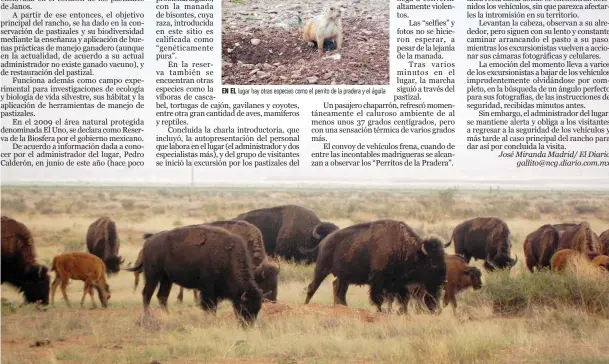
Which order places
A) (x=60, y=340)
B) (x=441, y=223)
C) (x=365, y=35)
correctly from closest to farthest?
(x=60, y=340) → (x=365, y=35) → (x=441, y=223)

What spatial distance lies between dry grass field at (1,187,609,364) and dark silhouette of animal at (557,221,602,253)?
0.17 metres

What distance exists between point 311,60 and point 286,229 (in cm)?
436

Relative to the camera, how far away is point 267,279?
12102mm

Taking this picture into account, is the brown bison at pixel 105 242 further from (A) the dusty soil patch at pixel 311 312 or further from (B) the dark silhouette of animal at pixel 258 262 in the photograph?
(A) the dusty soil patch at pixel 311 312

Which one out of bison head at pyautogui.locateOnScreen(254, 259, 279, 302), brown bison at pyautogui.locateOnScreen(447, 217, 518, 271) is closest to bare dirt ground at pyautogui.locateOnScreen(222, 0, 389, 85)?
bison head at pyautogui.locateOnScreen(254, 259, 279, 302)

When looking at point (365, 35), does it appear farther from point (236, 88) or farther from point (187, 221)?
point (187, 221)

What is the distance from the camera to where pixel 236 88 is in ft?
38.7

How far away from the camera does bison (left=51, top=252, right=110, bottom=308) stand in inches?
499

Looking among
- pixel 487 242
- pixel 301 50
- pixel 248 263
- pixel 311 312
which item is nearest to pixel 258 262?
pixel 248 263

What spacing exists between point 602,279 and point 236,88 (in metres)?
6.04

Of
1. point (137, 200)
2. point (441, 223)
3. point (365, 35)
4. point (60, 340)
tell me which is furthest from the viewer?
point (441, 223)

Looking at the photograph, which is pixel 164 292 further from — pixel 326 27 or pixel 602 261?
pixel 602 261

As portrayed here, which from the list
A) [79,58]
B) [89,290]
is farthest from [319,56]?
[89,290]

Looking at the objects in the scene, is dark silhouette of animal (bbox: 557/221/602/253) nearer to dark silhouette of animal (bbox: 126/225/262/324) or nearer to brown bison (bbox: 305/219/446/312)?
brown bison (bbox: 305/219/446/312)
